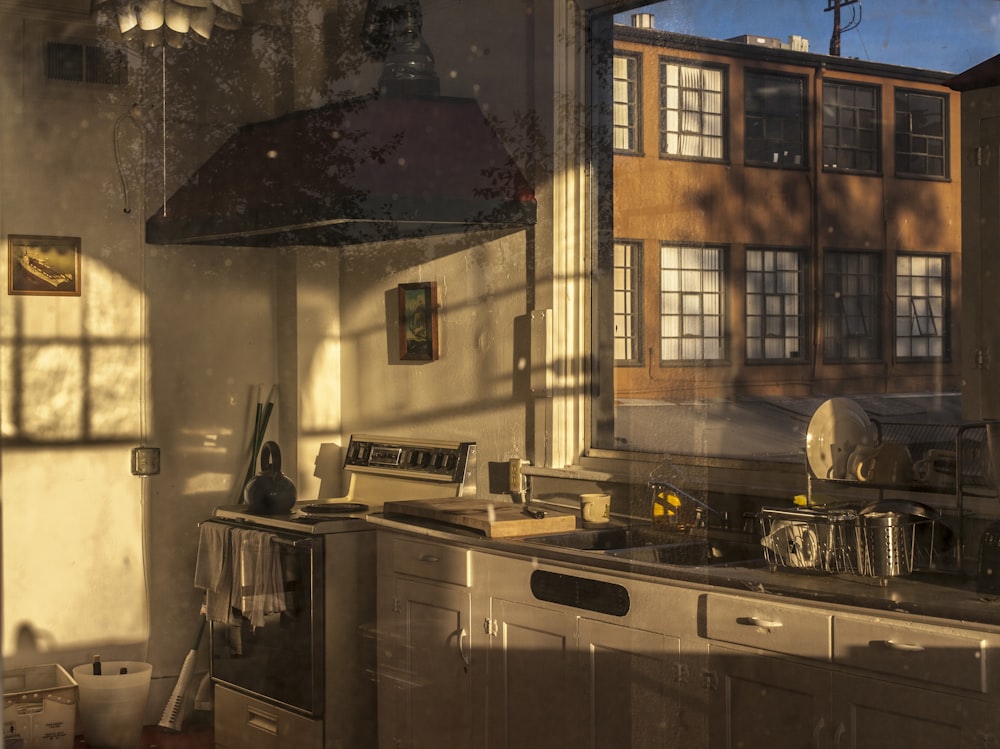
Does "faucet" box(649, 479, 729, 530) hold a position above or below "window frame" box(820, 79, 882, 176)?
below

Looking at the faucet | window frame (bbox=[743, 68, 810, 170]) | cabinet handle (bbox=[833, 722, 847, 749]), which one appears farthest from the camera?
the faucet

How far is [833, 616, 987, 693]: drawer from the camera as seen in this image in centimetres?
123

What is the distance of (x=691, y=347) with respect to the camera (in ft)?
5.42

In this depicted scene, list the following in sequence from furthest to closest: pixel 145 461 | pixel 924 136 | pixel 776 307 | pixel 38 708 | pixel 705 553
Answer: pixel 705 553 < pixel 776 307 < pixel 924 136 < pixel 145 461 < pixel 38 708

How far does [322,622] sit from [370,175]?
62 cm

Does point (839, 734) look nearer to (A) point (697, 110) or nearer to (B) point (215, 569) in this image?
(B) point (215, 569)

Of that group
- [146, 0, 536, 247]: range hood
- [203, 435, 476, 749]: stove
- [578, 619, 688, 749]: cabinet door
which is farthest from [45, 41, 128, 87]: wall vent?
[578, 619, 688, 749]: cabinet door

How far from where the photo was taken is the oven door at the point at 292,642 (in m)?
1.40

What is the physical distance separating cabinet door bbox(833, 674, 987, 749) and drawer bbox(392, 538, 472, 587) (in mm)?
594

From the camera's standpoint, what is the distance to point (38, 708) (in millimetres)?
1146

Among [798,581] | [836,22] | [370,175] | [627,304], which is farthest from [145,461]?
[836,22]

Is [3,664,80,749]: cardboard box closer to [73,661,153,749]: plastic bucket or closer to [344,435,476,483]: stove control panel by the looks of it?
[73,661,153,749]: plastic bucket

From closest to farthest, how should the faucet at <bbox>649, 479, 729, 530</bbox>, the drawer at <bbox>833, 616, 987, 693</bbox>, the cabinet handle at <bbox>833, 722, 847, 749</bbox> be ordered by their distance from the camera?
the drawer at <bbox>833, 616, 987, 693</bbox> → the cabinet handle at <bbox>833, 722, 847, 749</bbox> → the faucet at <bbox>649, 479, 729, 530</bbox>

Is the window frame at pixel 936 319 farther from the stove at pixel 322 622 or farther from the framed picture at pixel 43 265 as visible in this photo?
the framed picture at pixel 43 265
